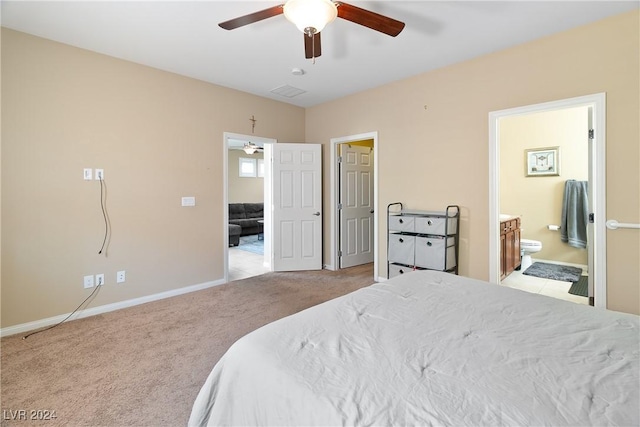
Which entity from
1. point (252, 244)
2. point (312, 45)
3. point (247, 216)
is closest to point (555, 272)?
point (312, 45)

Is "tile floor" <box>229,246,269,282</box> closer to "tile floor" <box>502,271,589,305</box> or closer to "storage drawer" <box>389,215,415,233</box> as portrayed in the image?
"storage drawer" <box>389,215,415,233</box>

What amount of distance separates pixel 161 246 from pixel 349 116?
10.2 feet

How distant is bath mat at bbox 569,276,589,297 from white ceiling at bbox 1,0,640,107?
2.87m

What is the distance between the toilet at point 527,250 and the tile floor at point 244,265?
13.1 ft

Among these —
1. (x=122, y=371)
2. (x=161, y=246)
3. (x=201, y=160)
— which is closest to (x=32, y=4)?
(x=201, y=160)

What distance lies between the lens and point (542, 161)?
488 cm

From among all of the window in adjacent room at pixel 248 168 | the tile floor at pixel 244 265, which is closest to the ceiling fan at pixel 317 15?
the tile floor at pixel 244 265

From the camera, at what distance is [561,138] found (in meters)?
4.71

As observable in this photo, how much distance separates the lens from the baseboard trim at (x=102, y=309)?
8.81ft

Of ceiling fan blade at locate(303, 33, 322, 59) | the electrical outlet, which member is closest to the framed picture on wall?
ceiling fan blade at locate(303, 33, 322, 59)

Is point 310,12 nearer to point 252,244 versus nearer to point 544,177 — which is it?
point 544,177

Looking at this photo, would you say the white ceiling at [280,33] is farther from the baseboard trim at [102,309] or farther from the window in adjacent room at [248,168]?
the window in adjacent room at [248,168]

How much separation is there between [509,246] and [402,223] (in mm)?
1601

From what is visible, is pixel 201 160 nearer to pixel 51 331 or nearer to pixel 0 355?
pixel 51 331
